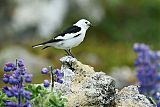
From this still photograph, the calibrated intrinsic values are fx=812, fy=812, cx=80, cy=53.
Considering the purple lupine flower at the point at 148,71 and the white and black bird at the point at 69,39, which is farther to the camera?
the white and black bird at the point at 69,39

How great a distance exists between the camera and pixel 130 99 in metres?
6.86

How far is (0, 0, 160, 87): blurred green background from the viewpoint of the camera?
2541 centimetres

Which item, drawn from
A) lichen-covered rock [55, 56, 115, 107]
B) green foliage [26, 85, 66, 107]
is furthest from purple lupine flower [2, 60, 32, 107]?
lichen-covered rock [55, 56, 115, 107]

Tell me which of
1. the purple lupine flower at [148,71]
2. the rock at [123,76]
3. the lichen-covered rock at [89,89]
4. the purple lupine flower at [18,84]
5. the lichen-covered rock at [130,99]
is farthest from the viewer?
the rock at [123,76]

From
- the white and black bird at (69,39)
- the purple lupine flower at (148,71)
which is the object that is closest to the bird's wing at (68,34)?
the white and black bird at (69,39)

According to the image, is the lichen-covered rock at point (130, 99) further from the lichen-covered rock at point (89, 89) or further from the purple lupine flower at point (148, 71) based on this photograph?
the purple lupine flower at point (148, 71)

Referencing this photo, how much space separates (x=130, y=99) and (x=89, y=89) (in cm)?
54

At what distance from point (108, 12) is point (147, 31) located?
5.82ft

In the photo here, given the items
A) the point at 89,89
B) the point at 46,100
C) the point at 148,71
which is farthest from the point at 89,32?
the point at 148,71

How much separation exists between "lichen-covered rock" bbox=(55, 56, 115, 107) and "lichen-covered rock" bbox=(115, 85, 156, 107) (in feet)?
0.81

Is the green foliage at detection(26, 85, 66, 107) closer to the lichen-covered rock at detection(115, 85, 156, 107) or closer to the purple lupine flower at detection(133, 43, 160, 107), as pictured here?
the purple lupine flower at detection(133, 43, 160, 107)

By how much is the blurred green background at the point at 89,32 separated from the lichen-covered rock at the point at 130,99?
→ 16060mm

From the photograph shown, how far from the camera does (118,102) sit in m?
6.77

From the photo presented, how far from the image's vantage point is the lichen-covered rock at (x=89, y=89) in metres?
6.34
